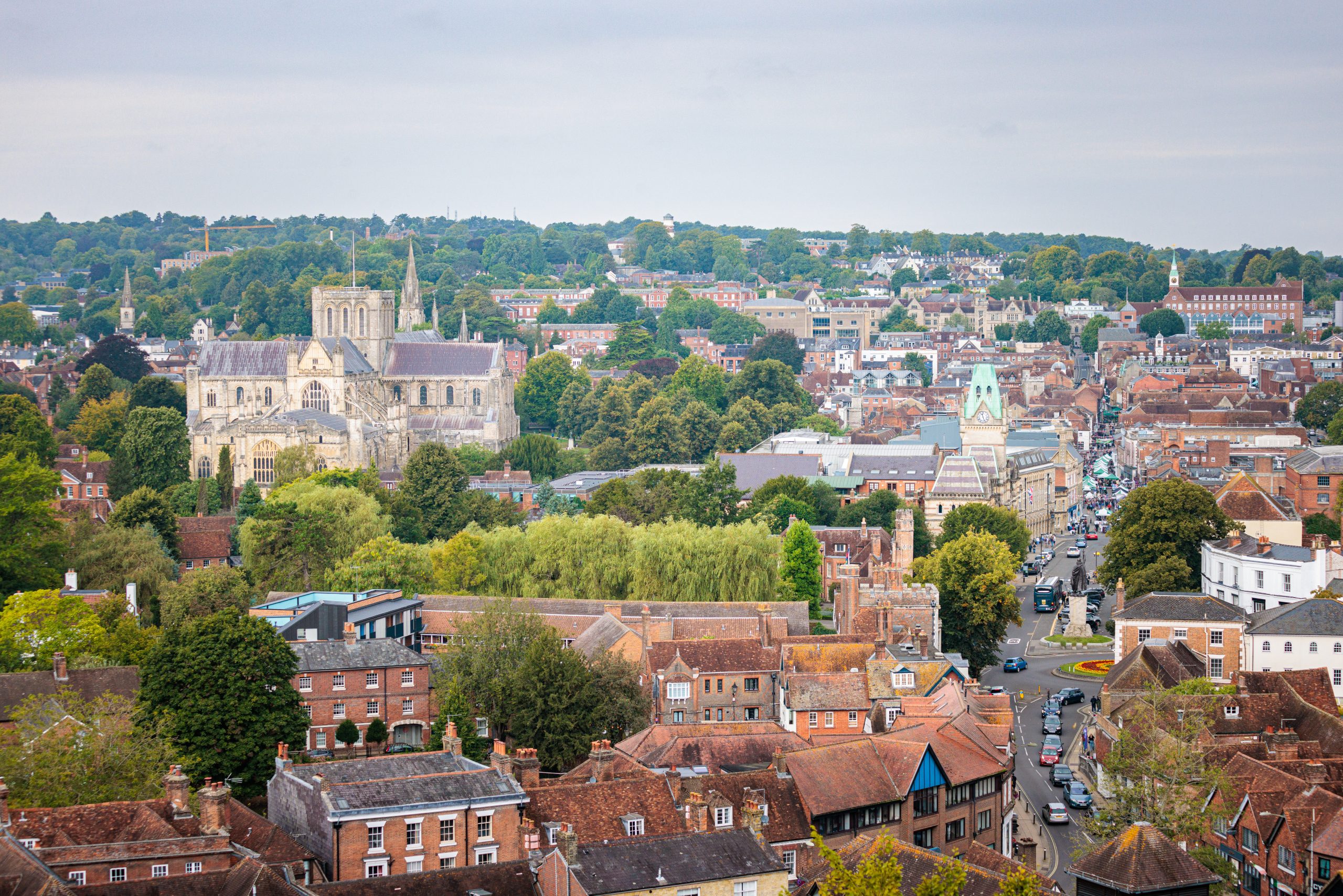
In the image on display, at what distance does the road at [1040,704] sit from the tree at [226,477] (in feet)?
144

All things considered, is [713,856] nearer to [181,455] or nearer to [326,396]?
[181,455]

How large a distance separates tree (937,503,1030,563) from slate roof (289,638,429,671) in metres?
41.2

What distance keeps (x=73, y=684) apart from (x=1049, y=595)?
4872 cm

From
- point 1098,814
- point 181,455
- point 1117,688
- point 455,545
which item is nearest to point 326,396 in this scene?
point 181,455

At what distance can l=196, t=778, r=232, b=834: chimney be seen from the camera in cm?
3919

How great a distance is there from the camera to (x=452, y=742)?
45094 millimetres

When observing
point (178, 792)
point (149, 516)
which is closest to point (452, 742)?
point (178, 792)

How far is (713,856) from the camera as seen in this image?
128 feet

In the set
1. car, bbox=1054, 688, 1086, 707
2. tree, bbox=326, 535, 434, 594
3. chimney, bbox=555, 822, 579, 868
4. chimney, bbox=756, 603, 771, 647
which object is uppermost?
chimney, bbox=555, 822, 579, 868

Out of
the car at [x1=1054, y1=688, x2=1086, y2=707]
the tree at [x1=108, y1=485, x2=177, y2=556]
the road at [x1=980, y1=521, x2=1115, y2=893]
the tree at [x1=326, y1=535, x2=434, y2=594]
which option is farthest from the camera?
the tree at [x1=108, y1=485, x2=177, y2=556]

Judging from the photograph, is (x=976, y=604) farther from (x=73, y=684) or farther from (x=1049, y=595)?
(x=73, y=684)

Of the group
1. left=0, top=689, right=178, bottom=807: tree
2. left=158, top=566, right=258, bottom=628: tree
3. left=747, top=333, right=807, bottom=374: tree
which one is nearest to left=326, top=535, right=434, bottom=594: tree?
left=158, top=566, right=258, bottom=628: tree

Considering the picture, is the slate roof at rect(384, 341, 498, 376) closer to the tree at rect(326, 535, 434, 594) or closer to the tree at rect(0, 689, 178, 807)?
the tree at rect(326, 535, 434, 594)

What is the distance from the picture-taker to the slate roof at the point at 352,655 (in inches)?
2217
